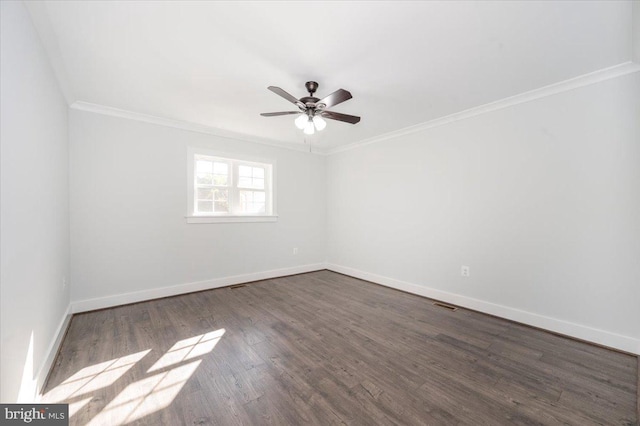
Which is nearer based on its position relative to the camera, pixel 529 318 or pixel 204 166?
pixel 529 318

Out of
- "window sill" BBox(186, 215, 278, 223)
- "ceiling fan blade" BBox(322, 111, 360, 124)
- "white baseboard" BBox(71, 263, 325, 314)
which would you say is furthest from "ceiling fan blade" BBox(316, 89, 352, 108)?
"white baseboard" BBox(71, 263, 325, 314)

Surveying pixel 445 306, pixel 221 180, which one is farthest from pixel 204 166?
pixel 445 306

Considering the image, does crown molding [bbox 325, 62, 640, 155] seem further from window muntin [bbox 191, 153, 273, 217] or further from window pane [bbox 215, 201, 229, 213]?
window pane [bbox 215, 201, 229, 213]

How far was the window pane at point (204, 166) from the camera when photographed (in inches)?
159

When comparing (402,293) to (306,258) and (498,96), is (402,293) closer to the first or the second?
(306,258)

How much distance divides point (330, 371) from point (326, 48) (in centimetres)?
253

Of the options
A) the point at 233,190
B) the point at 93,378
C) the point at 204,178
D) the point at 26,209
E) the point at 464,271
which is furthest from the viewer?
the point at 233,190

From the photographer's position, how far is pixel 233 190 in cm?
440

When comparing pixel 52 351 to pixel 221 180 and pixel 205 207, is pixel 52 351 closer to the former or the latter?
pixel 205 207

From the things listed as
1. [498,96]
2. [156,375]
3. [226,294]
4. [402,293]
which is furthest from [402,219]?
[156,375]

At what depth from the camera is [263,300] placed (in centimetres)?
358

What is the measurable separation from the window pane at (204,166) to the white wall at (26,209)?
175cm

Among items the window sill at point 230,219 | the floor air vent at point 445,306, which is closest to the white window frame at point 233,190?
the window sill at point 230,219

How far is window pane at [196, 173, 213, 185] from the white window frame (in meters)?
0.12
